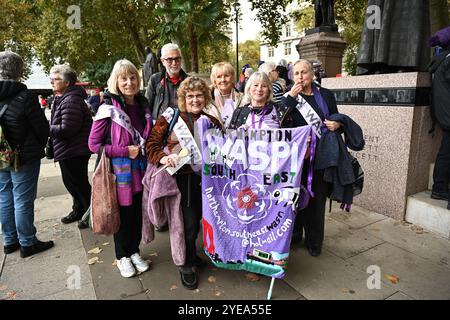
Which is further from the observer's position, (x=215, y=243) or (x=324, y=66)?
(x=324, y=66)

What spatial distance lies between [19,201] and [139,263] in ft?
4.64

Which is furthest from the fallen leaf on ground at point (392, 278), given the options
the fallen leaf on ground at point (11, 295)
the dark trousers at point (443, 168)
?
the fallen leaf on ground at point (11, 295)

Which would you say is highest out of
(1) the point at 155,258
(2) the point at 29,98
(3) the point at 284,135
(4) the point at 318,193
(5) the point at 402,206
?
(2) the point at 29,98

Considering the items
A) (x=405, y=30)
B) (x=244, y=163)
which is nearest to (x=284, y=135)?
(x=244, y=163)

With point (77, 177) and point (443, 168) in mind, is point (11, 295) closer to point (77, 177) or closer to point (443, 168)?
point (77, 177)

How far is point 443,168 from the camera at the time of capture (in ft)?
12.3

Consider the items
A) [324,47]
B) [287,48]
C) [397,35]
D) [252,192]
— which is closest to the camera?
[252,192]

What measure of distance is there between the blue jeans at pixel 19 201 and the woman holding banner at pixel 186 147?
1.54 meters

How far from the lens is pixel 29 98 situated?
302 cm

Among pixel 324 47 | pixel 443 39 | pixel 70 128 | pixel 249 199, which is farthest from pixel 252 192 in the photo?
pixel 324 47

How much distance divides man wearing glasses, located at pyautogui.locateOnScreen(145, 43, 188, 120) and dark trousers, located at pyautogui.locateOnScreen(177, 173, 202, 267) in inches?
48.7

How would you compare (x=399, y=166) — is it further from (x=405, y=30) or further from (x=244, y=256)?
(x=244, y=256)

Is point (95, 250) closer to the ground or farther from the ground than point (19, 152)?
closer to the ground
